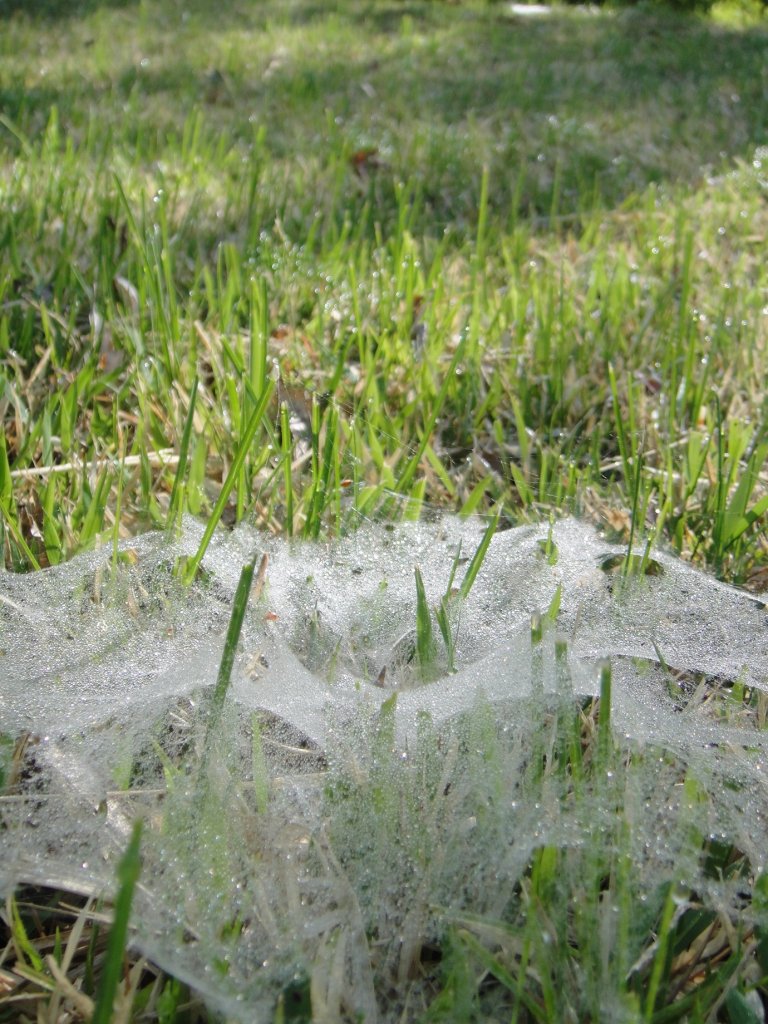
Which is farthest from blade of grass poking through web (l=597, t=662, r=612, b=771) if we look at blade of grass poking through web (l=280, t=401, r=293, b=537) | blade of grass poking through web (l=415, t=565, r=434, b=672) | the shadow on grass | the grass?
the shadow on grass

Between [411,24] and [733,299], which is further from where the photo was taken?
[411,24]

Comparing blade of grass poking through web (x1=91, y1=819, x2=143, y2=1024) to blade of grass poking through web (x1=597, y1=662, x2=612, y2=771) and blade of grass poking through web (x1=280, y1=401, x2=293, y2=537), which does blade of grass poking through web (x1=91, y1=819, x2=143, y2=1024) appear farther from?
blade of grass poking through web (x1=280, y1=401, x2=293, y2=537)

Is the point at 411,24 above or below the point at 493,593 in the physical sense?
above

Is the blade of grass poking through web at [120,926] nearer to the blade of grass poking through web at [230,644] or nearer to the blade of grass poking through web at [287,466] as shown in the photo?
the blade of grass poking through web at [230,644]

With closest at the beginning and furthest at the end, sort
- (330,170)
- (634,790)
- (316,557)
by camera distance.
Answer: (634,790), (316,557), (330,170)

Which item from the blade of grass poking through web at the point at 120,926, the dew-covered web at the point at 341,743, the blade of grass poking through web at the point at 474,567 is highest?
the blade of grass poking through web at the point at 120,926

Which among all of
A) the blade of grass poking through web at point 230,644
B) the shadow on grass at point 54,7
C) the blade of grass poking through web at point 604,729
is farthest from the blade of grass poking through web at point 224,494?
the shadow on grass at point 54,7

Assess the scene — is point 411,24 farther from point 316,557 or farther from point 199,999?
point 199,999

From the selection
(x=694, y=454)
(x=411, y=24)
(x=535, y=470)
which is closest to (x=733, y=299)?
(x=694, y=454)
